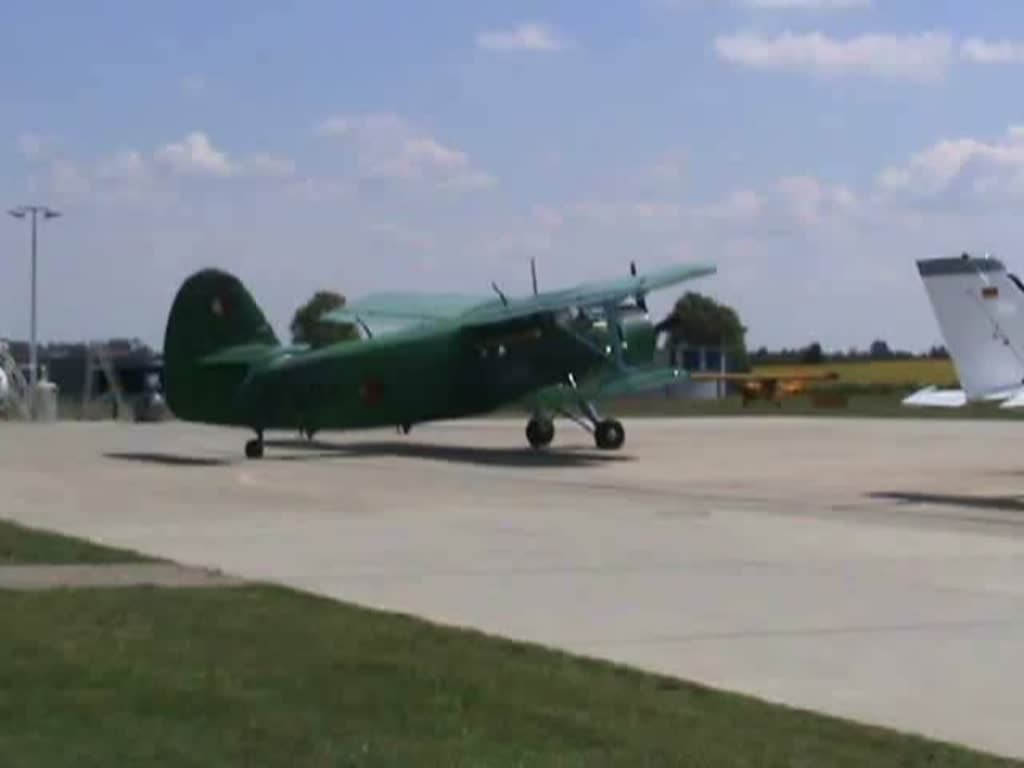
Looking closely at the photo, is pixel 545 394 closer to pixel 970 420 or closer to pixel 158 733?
pixel 970 420

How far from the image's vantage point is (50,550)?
1700 centimetres

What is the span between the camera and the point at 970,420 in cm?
5322

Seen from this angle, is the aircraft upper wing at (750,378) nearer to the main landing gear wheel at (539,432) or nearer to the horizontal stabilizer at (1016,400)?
the main landing gear wheel at (539,432)

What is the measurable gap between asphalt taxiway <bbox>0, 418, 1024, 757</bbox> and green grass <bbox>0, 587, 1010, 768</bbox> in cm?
64

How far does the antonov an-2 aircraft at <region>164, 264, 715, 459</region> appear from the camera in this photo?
3359 cm

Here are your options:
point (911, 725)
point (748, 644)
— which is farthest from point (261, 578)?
point (911, 725)

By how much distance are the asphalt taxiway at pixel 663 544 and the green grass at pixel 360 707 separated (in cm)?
64

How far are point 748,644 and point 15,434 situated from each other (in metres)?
38.6

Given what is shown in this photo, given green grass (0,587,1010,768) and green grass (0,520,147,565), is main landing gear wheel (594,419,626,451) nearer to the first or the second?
green grass (0,520,147,565)

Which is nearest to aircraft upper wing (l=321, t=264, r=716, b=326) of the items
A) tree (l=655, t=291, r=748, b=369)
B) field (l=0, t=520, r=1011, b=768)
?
field (l=0, t=520, r=1011, b=768)

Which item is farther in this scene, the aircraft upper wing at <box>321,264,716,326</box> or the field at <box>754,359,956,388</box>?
the field at <box>754,359,956,388</box>

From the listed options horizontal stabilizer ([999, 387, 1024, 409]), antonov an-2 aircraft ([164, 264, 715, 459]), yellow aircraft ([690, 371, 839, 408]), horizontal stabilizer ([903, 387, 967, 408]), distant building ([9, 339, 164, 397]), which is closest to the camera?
horizontal stabilizer ([999, 387, 1024, 409])

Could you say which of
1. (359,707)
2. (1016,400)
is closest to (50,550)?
(359,707)

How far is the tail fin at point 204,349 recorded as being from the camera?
110 ft
